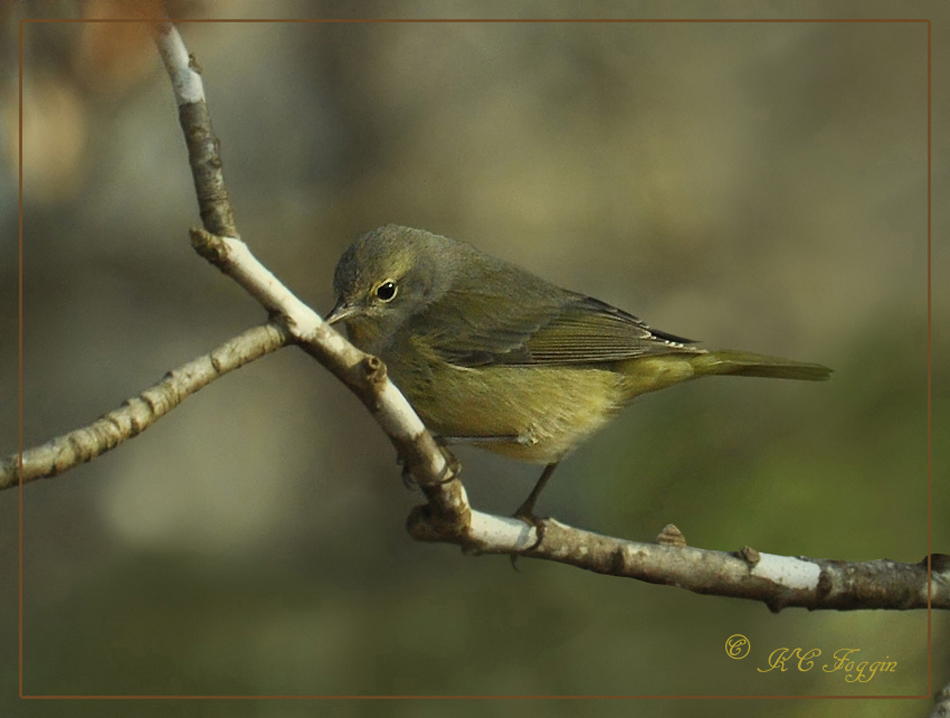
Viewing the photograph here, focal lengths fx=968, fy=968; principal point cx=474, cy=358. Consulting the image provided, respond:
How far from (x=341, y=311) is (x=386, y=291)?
0.61 feet

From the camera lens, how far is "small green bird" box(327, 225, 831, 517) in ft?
8.90

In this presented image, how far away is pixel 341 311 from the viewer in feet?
8.63

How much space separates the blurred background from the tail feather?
43 centimetres

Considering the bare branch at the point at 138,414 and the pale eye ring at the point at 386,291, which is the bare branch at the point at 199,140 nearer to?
the bare branch at the point at 138,414

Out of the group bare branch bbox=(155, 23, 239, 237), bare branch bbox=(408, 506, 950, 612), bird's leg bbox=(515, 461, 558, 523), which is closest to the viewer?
bare branch bbox=(155, 23, 239, 237)

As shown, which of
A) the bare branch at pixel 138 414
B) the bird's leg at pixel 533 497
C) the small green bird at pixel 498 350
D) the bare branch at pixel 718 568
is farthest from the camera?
the small green bird at pixel 498 350

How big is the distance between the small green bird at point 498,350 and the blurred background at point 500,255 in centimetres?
43

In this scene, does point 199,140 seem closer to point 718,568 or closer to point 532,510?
point 532,510

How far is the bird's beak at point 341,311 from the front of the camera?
262 centimetres

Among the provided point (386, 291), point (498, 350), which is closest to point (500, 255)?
point (498, 350)

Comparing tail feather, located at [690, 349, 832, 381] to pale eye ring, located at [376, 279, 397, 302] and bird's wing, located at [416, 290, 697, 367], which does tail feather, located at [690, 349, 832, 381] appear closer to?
bird's wing, located at [416, 290, 697, 367]

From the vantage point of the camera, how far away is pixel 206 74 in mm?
3229
